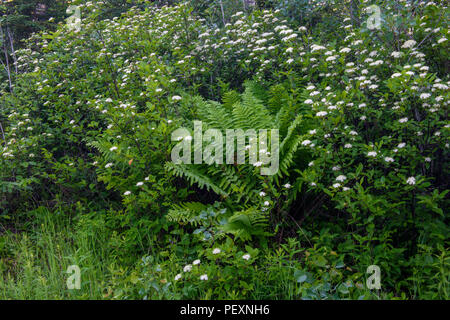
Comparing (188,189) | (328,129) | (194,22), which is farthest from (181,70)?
(328,129)

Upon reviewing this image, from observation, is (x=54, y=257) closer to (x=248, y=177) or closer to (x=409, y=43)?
(x=248, y=177)

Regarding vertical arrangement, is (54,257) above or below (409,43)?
below

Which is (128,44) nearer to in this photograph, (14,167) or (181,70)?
(181,70)

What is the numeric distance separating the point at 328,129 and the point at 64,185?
2889mm

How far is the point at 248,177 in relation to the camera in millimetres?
2859

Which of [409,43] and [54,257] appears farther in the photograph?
[54,257]

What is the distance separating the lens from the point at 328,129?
2490 millimetres
